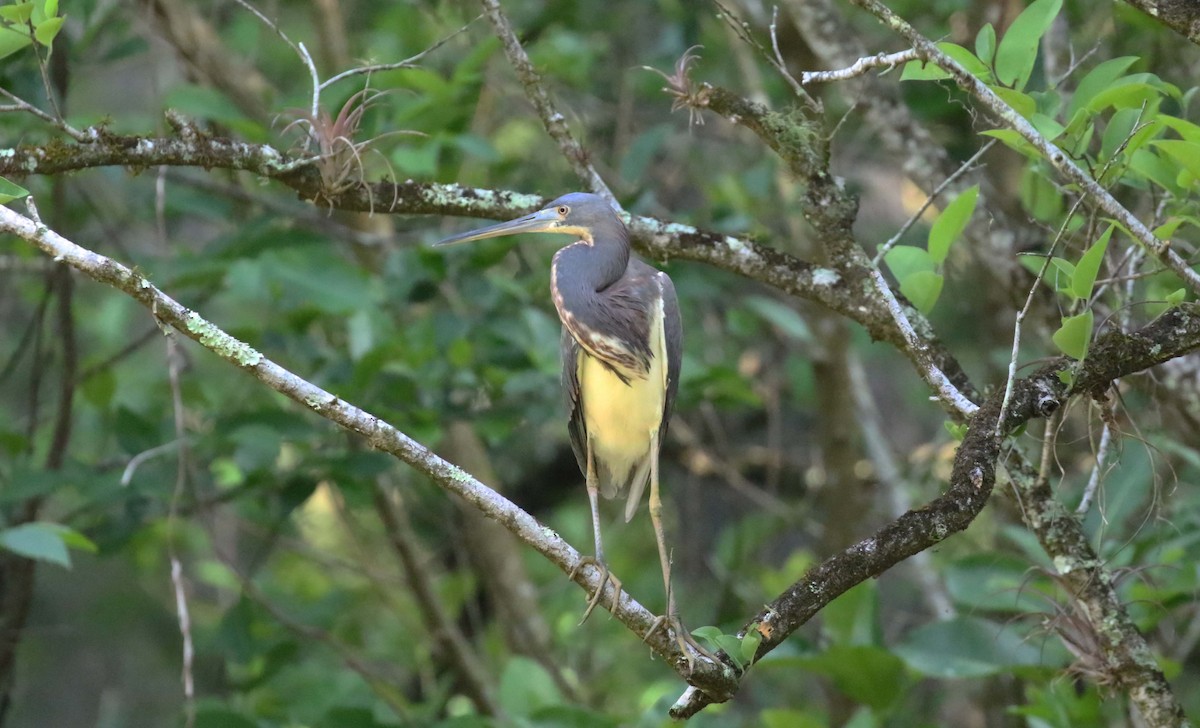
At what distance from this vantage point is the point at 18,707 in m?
6.63

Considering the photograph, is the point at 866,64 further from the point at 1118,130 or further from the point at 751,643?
the point at 751,643

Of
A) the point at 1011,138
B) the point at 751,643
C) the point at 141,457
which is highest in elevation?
the point at 1011,138

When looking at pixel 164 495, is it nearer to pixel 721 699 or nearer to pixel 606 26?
pixel 721 699

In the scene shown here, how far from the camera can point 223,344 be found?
237 cm

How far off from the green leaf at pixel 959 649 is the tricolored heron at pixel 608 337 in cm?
102

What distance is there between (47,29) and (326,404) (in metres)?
1.05

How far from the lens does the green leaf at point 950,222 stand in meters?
2.77

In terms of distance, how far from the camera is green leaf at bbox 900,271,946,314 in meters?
2.86

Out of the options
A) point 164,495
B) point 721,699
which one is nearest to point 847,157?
point 164,495

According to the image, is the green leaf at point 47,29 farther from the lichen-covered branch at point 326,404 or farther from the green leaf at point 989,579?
the green leaf at point 989,579

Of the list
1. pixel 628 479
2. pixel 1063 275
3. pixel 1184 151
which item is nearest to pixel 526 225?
pixel 628 479

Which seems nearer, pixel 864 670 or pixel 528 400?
pixel 864 670

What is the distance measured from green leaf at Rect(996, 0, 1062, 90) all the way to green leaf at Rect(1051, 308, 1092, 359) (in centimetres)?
62

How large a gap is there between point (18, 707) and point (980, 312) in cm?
554
